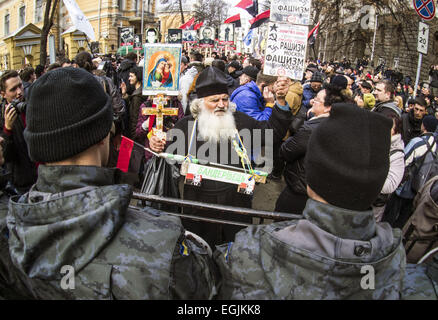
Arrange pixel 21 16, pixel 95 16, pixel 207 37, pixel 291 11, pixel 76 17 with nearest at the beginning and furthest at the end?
pixel 291 11 < pixel 76 17 < pixel 207 37 < pixel 95 16 < pixel 21 16

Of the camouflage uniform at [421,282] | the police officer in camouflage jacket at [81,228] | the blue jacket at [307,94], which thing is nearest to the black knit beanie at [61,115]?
the police officer in camouflage jacket at [81,228]

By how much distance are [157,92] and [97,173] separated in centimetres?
220

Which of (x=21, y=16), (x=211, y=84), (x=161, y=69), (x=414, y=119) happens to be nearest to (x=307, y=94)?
(x=414, y=119)

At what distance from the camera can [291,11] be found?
13.4 ft

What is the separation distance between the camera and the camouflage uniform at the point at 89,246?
115 centimetres

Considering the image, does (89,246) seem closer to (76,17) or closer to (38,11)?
(76,17)

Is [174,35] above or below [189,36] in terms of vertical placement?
below

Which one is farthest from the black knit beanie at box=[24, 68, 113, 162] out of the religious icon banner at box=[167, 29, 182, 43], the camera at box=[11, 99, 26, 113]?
the religious icon banner at box=[167, 29, 182, 43]

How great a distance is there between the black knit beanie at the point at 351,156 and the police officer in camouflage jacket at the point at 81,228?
0.62 meters

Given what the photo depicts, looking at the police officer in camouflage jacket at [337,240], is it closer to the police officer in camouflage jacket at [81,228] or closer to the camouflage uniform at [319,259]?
the camouflage uniform at [319,259]

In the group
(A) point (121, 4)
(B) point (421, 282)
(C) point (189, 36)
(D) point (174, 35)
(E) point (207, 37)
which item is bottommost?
(B) point (421, 282)

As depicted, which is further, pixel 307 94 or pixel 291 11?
pixel 307 94

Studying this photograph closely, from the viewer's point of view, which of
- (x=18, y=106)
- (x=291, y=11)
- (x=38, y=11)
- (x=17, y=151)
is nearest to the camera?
(x=18, y=106)

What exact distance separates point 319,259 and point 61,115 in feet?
3.56
